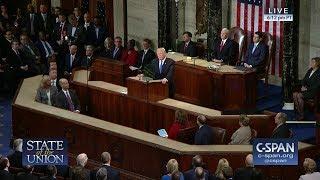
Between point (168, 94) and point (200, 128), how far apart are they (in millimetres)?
2864

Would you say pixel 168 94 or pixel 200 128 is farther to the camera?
pixel 168 94

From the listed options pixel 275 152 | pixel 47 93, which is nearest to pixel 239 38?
pixel 47 93

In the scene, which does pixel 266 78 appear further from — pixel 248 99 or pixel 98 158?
pixel 98 158

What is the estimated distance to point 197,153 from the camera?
52.2 feet

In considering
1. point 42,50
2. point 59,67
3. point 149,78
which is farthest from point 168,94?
point 42,50

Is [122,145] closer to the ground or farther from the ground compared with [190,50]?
closer to the ground

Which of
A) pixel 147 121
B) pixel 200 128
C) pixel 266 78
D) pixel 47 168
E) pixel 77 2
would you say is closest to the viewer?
pixel 47 168

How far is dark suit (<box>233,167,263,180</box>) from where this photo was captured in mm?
14398

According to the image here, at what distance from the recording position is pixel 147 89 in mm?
18688

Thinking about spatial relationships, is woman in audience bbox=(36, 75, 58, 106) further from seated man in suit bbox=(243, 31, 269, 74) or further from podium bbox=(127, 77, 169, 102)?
seated man in suit bbox=(243, 31, 269, 74)

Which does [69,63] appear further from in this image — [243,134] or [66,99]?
[243,134]

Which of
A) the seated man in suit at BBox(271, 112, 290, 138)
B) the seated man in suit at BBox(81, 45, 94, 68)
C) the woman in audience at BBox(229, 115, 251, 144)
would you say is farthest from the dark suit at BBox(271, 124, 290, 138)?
the seated man in suit at BBox(81, 45, 94, 68)

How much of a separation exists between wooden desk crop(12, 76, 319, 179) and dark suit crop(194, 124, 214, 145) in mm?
235

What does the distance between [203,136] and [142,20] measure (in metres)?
8.12
